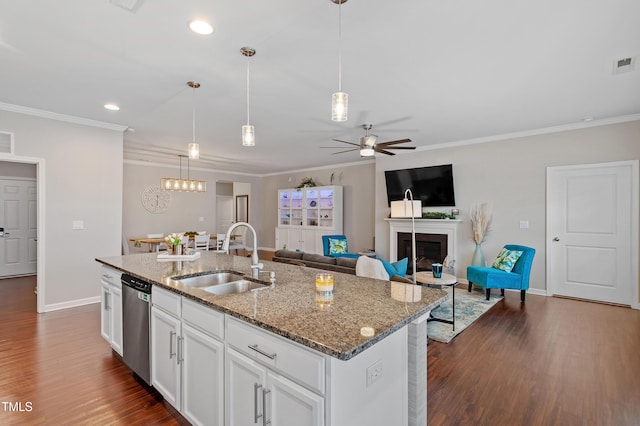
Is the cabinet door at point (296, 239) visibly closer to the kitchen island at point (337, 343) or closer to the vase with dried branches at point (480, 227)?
the vase with dried branches at point (480, 227)

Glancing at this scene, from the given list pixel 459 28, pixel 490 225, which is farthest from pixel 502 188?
pixel 459 28

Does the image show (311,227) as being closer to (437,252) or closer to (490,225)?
(437,252)

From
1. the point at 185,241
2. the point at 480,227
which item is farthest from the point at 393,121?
the point at 185,241

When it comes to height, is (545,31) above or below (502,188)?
above

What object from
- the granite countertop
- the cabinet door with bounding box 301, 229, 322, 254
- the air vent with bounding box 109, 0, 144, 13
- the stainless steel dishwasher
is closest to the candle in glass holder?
the granite countertop

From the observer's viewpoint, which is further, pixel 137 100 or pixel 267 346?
pixel 137 100

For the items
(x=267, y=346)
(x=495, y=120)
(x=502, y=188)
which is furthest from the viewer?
(x=502, y=188)

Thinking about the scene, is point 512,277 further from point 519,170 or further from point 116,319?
point 116,319

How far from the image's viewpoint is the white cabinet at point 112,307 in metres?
2.76

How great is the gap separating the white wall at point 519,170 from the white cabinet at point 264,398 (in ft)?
17.4

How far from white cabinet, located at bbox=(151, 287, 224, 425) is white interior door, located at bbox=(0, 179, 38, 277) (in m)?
6.38

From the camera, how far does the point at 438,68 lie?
9.74ft

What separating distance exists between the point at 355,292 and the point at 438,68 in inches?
89.5

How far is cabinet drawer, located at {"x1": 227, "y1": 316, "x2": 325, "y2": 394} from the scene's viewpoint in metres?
1.23
